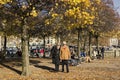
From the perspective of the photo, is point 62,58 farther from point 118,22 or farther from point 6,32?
point 118,22

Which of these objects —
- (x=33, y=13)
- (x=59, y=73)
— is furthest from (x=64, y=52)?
(x=33, y=13)

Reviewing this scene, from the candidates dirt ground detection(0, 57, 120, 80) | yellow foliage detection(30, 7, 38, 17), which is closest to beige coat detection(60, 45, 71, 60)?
dirt ground detection(0, 57, 120, 80)

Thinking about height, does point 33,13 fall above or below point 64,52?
above

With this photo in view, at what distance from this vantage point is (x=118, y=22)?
52.8m

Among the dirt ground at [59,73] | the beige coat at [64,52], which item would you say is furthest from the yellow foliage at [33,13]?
the beige coat at [64,52]

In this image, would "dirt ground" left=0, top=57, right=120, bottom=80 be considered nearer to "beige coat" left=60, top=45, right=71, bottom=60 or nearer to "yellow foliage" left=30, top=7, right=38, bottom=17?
"beige coat" left=60, top=45, right=71, bottom=60

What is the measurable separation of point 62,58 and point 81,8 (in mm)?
3681

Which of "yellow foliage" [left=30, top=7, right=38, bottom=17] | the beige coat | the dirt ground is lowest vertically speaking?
the dirt ground

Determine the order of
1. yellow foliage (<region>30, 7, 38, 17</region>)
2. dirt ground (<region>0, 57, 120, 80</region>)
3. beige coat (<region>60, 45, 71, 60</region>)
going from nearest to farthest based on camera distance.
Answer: yellow foliage (<region>30, 7, 38, 17</region>), dirt ground (<region>0, 57, 120, 80</region>), beige coat (<region>60, 45, 71, 60</region>)

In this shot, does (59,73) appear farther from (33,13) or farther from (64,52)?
(33,13)

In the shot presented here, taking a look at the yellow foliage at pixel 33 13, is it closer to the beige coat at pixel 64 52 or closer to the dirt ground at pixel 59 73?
the dirt ground at pixel 59 73

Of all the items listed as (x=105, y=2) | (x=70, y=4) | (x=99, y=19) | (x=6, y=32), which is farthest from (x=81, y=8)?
(x=105, y=2)

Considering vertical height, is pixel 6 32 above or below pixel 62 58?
above

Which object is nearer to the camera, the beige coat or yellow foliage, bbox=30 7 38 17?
yellow foliage, bbox=30 7 38 17
